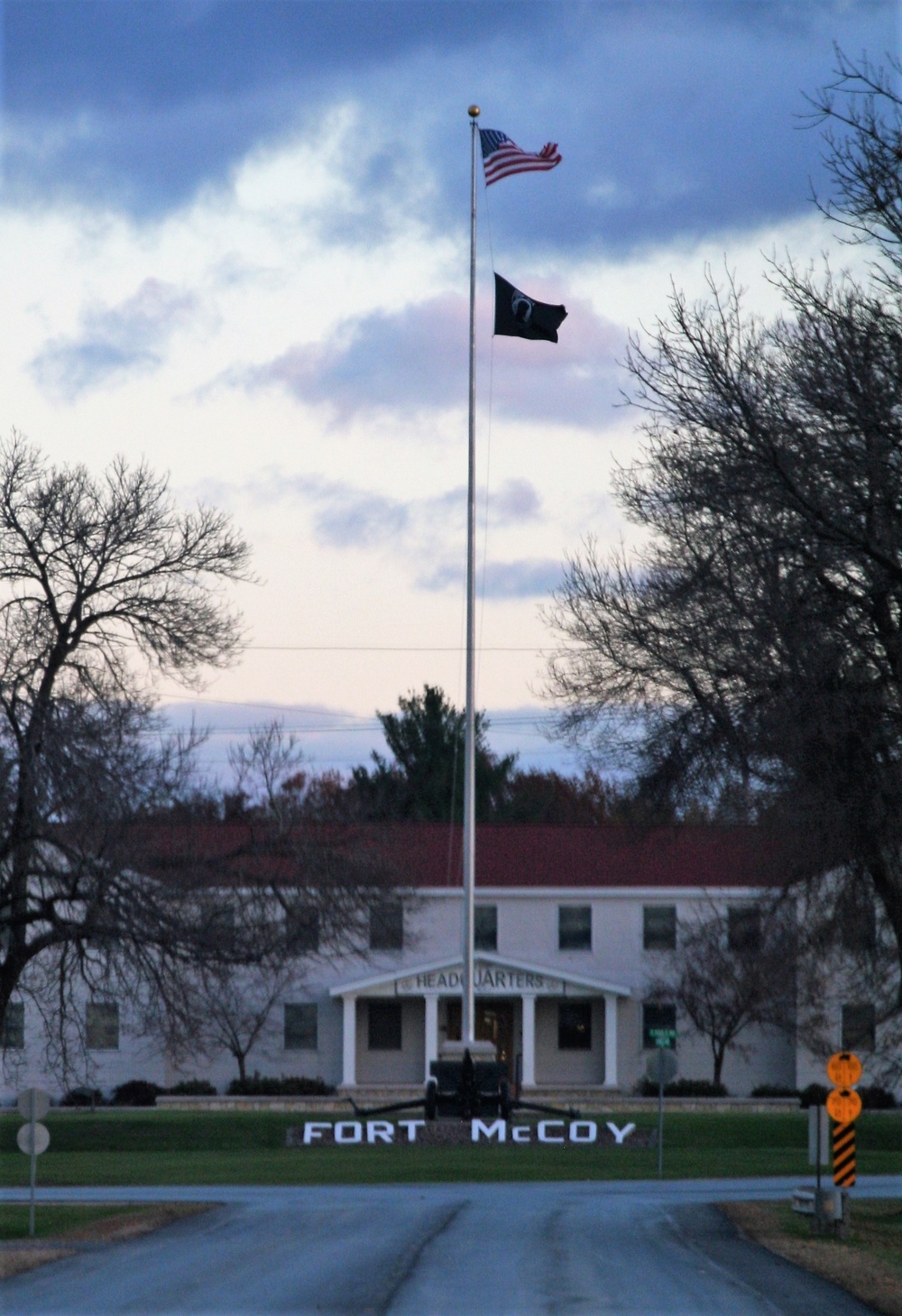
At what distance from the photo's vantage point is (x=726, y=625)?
1747 cm

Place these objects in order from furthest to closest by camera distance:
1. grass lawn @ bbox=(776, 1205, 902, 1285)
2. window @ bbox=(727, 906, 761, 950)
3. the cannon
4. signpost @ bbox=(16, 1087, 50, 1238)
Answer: window @ bbox=(727, 906, 761, 950)
the cannon
signpost @ bbox=(16, 1087, 50, 1238)
grass lawn @ bbox=(776, 1205, 902, 1285)

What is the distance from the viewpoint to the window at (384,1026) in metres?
52.2

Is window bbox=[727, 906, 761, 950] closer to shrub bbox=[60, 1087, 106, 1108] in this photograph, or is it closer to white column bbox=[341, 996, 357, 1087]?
white column bbox=[341, 996, 357, 1087]

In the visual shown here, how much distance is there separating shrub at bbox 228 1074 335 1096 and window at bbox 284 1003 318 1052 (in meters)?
2.38

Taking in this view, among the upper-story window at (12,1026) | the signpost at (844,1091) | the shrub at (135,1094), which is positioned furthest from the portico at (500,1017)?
the signpost at (844,1091)

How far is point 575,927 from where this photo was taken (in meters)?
52.7

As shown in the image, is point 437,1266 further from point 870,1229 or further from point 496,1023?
point 496,1023

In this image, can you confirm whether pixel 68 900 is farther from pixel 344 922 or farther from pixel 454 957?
pixel 454 957

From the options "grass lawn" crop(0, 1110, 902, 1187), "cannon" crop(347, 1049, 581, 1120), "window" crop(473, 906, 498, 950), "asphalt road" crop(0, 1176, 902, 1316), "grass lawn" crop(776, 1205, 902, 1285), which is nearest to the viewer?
"asphalt road" crop(0, 1176, 902, 1316)

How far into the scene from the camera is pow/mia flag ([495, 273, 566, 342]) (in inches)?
1117

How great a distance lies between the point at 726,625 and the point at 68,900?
41.8 feet

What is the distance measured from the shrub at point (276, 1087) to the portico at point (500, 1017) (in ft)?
4.95

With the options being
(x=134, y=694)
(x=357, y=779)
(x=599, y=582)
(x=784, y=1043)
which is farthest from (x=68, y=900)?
(x=357, y=779)

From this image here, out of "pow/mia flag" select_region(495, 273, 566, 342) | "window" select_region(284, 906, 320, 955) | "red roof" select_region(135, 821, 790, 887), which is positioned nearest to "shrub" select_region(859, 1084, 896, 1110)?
"red roof" select_region(135, 821, 790, 887)
